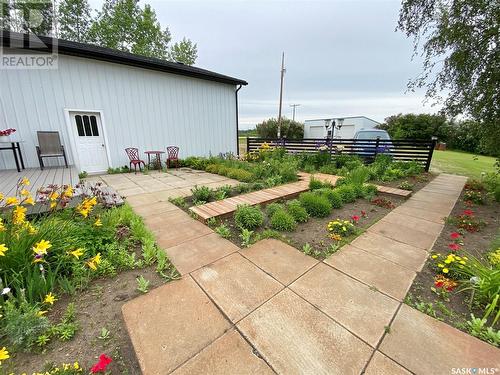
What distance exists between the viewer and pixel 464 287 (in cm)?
185

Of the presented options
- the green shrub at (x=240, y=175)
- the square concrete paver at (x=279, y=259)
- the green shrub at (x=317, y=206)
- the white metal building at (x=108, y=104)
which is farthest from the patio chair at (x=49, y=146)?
the green shrub at (x=317, y=206)

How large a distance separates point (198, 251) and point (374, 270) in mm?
1850

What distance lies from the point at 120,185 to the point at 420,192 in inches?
284

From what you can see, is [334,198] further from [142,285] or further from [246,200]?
[142,285]

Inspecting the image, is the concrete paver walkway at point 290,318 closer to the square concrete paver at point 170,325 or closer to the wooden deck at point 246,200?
the square concrete paver at point 170,325

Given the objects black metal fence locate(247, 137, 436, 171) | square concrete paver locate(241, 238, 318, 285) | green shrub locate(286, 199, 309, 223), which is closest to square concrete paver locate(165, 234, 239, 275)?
square concrete paver locate(241, 238, 318, 285)

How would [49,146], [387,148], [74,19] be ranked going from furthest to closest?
[74,19], [387,148], [49,146]

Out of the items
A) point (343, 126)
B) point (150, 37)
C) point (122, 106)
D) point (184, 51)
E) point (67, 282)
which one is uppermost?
point (150, 37)

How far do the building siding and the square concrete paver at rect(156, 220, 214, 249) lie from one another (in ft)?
17.5

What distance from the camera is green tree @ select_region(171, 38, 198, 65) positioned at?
53.4 feet

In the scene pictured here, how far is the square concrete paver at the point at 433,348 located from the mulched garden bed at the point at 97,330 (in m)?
1.56

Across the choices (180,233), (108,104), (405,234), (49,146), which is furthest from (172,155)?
(405,234)

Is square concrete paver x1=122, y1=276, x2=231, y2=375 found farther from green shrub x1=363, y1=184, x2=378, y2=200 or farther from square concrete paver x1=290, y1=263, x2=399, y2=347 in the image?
green shrub x1=363, y1=184, x2=378, y2=200

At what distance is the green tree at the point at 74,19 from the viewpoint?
522 inches
